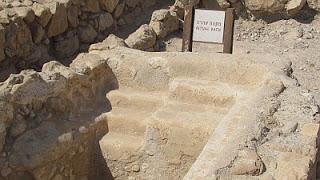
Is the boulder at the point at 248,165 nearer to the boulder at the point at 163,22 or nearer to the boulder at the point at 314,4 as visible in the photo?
the boulder at the point at 163,22

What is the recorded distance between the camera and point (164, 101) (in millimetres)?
4191

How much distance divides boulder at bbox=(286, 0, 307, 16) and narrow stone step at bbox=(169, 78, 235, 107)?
17.2 ft

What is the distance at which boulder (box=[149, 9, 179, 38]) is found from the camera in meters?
8.41

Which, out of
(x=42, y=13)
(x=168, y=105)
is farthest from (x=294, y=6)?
(x=168, y=105)

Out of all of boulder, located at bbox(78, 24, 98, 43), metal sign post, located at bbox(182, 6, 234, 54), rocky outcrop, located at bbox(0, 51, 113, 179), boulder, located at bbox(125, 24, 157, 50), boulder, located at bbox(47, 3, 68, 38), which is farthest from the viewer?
boulder, located at bbox(78, 24, 98, 43)

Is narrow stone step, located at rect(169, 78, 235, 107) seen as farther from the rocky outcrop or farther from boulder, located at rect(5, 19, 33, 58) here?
boulder, located at rect(5, 19, 33, 58)

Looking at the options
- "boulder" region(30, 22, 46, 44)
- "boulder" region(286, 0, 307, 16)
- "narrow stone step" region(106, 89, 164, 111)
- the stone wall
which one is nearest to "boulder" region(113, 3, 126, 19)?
the stone wall

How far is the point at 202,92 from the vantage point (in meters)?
4.12

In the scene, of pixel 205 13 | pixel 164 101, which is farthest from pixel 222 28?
pixel 164 101

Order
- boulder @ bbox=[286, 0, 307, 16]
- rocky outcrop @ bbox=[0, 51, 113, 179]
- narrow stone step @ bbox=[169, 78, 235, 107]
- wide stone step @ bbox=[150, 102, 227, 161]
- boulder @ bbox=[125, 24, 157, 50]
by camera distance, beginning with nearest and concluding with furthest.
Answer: rocky outcrop @ bbox=[0, 51, 113, 179]
wide stone step @ bbox=[150, 102, 227, 161]
narrow stone step @ bbox=[169, 78, 235, 107]
boulder @ bbox=[125, 24, 157, 50]
boulder @ bbox=[286, 0, 307, 16]

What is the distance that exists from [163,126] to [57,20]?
3891 mm

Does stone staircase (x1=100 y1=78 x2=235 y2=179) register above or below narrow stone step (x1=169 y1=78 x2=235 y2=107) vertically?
below

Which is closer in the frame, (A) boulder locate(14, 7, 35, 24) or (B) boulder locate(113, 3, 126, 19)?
(A) boulder locate(14, 7, 35, 24)

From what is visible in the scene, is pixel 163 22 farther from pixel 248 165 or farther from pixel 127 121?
pixel 248 165
